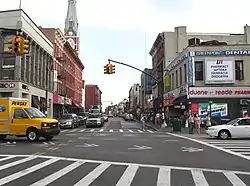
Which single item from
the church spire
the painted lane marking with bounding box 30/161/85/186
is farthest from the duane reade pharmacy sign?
the church spire

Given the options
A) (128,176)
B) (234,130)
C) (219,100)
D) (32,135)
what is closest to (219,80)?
(219,100)

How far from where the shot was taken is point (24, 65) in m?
44.1

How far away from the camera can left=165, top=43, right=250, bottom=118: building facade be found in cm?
3884

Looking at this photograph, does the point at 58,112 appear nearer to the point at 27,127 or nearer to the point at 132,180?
the point at 27,127

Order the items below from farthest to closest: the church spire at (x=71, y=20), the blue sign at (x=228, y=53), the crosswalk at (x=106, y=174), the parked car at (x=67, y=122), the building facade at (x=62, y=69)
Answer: the church spire at (x=71, y=20)
the building facade at (x=62, y=69)
the parked car at (x=67, y=122)
the blue sign at (x=228, y=53)
the crosswalk at (x=106, y=174)

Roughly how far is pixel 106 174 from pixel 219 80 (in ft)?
99.7

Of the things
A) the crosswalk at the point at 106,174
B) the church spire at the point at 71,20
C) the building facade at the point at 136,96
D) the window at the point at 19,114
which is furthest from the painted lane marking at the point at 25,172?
the church spire at the point at 71,20

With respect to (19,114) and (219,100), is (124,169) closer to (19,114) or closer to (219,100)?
(19,114)

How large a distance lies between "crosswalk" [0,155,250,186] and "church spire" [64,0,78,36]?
380 feet

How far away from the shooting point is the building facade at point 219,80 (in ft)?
127

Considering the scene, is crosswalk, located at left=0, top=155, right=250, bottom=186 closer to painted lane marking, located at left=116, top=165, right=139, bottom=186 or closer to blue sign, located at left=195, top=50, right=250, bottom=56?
painted lane marking, located at left=116, top=165, right=139, bottom=186

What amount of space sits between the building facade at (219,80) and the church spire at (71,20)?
298ft

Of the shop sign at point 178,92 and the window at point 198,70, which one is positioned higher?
the window at point 198,70

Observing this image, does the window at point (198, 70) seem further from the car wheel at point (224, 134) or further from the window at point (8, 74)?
the window at point (8, 74)
